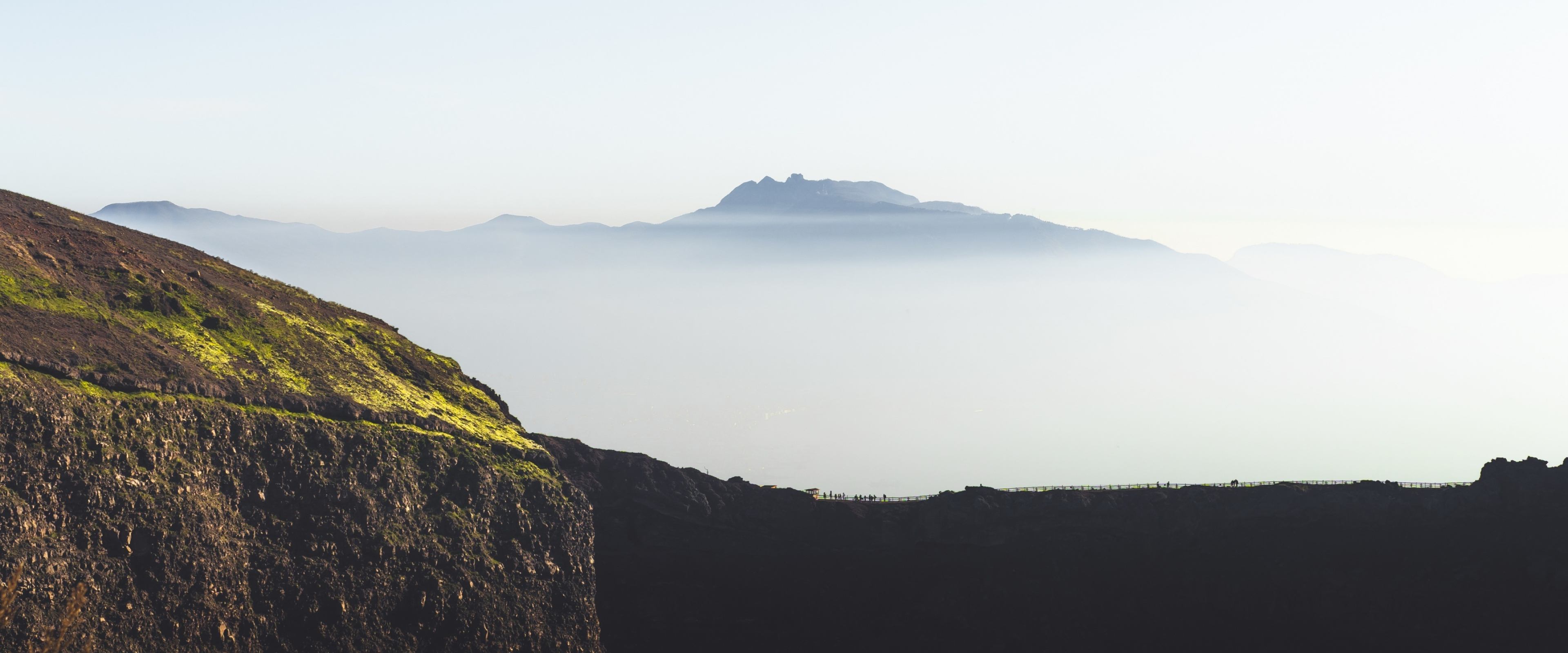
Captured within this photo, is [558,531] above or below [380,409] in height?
below

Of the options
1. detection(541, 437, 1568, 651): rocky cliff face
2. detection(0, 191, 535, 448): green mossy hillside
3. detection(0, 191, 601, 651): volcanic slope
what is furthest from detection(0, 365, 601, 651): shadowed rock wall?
detection(541, 437, 1568, 651): rocky cliff face

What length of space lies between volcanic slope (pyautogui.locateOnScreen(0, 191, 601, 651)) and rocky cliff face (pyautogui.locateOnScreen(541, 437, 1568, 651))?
5.28 m

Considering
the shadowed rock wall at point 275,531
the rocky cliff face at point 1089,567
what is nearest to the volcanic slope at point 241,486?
the shadowed rock wall at point 275,531

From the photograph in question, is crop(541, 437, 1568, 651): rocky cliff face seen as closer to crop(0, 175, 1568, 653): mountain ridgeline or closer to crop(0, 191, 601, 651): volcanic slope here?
crop(0, 175, 1568, 653): mountain ridgeline

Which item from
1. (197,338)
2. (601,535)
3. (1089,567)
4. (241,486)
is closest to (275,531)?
(241,486)

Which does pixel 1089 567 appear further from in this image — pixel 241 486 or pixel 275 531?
pixel 241 486

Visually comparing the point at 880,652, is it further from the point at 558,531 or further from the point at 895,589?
the point at 558,531

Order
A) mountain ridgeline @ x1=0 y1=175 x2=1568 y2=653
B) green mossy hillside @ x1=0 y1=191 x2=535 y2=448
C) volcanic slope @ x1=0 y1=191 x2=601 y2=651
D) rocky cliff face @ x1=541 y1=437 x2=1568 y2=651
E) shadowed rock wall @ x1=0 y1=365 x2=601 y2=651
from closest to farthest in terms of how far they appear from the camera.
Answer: shadowed rock wall @ x1=0 y1=365 x2=601 y2=651
volcanic slope @ x1=0 y1=191 x2=601 y2=651
mountain ridgeline @ x1=0 y1=175 x2=1568 y2=653
green mossy hillside @ x1=0 y1=191 x2=535 y2=448
rocky cliff face @ x1=541 y1=437 x2=1568 y2=651

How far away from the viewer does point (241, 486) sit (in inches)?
2431

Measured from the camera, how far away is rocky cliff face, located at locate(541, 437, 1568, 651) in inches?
2729

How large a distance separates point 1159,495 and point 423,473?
4898 cm

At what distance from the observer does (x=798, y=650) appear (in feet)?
229

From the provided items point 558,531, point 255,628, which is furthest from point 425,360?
point 255,628

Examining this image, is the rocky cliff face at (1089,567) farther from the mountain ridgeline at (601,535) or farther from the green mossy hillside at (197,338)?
the green mossy hillside at (197,338)
